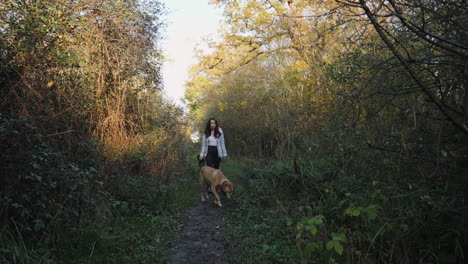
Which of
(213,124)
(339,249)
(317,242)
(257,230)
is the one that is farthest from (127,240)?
(213,124)

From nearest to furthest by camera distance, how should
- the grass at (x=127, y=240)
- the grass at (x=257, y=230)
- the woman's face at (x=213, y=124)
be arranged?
the grass at (x=127, y=240) < the grass at (x=257, y=230) < the woman's face at (x=213, y=124)

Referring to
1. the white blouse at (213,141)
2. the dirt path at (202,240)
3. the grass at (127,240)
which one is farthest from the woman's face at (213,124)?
the grass at (127,240)

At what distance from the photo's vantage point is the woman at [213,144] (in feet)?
27.1

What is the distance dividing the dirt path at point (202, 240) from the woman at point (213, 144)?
173 centimetres

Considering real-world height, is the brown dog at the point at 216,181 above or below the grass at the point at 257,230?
above

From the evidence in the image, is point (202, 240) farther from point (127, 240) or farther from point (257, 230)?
point (127, 240)

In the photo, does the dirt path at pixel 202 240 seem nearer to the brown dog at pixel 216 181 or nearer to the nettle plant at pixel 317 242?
the brown dog at pixel 216 181

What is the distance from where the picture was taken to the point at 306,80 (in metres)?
8.42

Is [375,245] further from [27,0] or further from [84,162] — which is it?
[27,0]

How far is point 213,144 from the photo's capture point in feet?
27.2

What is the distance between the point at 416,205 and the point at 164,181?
19.3ft

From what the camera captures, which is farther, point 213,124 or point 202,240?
point 213,124

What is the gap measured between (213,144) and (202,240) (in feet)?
11.9

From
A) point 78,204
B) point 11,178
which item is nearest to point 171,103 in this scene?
point 78,204
